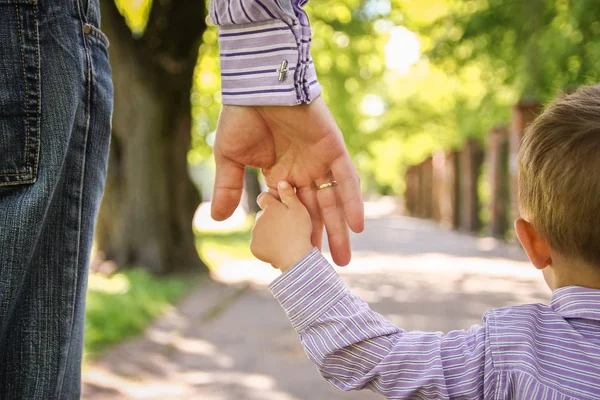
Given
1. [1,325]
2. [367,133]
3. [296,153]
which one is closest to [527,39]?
[296,153]

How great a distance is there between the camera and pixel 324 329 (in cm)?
154

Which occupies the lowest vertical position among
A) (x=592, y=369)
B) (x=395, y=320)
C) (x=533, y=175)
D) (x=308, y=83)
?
(x=395, y=320)

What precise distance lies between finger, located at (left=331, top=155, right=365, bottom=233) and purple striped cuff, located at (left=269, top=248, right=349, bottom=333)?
17cm

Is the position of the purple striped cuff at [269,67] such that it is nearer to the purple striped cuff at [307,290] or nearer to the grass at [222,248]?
the purple striped cuff at [307,290]

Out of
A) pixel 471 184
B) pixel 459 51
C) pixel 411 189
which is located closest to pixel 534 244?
pixel 459 51

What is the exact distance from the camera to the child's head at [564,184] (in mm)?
1438

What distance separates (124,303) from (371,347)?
5.68m

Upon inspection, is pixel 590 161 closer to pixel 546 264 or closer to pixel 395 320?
pixel 546 264

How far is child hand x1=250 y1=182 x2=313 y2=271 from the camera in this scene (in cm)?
165

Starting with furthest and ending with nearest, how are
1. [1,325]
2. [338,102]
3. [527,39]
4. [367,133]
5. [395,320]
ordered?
1. [367,133]
2. [338,102]
3. [527,39]
4. [395,320]
5. [1,325]

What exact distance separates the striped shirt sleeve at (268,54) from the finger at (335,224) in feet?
0.83

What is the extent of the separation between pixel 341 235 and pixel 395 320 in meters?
4.96

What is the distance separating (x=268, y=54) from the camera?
1811mm

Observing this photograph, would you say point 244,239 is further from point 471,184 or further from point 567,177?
point 567,177
